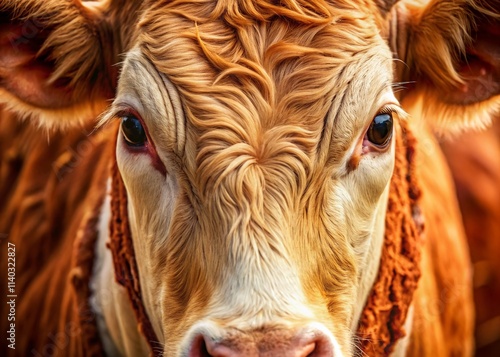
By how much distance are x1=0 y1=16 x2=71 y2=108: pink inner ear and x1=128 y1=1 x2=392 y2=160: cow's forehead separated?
2.16ft

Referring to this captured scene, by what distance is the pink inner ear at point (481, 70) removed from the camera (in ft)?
9.82

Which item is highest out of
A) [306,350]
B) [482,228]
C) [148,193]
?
[148,193]

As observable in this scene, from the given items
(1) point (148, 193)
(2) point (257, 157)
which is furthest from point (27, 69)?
(2) point (257, 157)

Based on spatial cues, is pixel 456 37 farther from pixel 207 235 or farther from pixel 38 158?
pixel 38 158

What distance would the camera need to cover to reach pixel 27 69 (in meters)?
3.14

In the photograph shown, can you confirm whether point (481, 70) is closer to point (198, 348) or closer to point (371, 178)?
point (371, 178)

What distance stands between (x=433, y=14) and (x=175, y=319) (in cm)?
151

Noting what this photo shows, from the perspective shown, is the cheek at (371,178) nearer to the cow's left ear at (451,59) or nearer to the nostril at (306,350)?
the cow's left ear at (451,59)

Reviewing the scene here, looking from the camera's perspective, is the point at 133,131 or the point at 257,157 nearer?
the point at 257,157

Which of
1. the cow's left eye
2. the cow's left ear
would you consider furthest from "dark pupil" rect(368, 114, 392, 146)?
the cow's left ear

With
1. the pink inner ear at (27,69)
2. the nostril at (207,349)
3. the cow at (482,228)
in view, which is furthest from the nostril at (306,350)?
the cow at (482,228)

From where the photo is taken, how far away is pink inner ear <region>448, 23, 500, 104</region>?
2.99m

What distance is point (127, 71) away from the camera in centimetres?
272

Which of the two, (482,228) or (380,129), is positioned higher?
(380,129)
